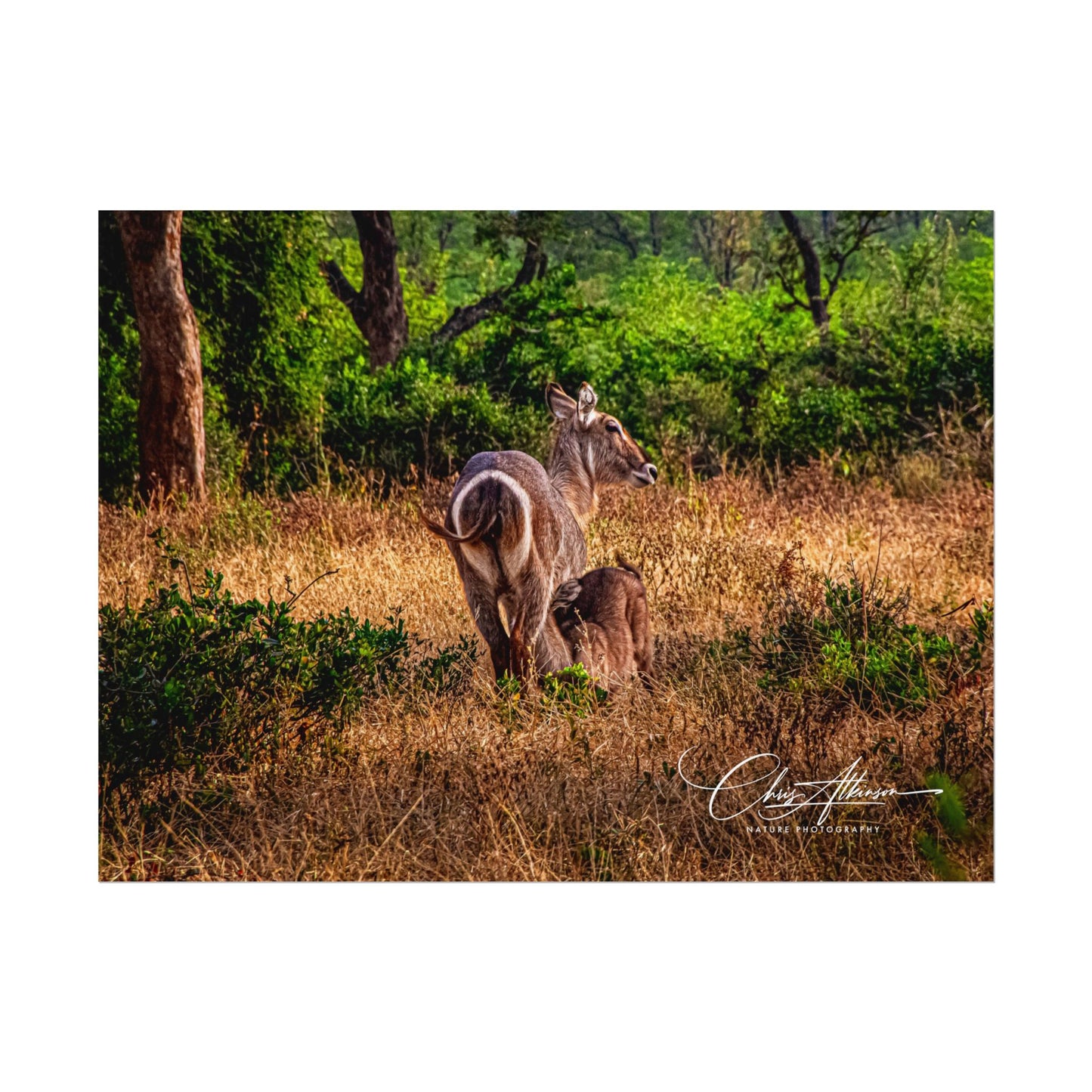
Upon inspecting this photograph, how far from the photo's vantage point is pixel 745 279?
21.6 feet

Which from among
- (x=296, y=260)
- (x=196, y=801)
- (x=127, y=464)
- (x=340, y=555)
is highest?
(x=296, y=260)

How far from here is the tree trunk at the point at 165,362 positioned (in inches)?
277

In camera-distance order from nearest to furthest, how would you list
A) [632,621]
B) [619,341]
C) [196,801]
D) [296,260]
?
1. [196,801]
2. [632,621]
3. [619,341]
4. [296,260]

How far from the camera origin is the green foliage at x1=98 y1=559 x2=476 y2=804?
548 cm

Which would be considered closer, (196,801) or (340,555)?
(196,801)

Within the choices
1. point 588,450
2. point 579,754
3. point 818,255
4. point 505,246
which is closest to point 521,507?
point 588,450

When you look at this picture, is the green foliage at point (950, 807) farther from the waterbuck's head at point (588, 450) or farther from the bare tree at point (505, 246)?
the bare tree at point (505, 246)

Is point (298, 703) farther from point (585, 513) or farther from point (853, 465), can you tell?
point (853, 465)

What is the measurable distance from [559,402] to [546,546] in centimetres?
91

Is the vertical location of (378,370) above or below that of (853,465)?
above

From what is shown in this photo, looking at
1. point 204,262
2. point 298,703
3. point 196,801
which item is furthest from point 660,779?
point 204,262

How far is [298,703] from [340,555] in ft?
4.08
